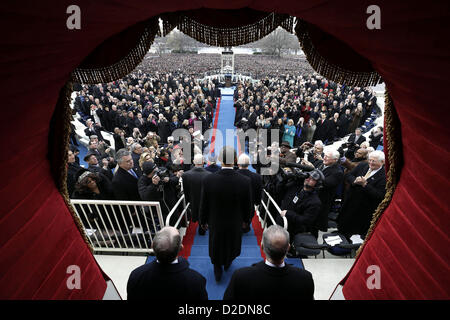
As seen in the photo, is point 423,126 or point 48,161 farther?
point 48,161

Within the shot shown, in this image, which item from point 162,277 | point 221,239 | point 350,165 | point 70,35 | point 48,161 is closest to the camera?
point 70,35

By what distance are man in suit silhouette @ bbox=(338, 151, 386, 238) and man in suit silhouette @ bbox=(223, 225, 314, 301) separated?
2122mm

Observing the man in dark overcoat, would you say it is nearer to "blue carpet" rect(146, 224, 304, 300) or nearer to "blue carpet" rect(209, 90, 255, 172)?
"blue carpet" rect(146, 224, 304, 300)

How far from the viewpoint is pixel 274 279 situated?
1.51m

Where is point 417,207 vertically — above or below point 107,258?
above

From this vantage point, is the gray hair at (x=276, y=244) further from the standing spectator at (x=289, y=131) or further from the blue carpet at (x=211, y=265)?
the standing spectator at (x=289, y=131)

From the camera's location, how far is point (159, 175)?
3.52 metres

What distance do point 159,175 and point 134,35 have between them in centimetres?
201

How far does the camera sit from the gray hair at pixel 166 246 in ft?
5.09

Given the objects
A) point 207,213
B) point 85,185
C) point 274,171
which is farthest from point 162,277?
point 274,171

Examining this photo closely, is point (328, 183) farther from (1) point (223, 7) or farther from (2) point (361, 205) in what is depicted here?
(1) point (223, 7)

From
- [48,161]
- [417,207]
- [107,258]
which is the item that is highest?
[48,161]

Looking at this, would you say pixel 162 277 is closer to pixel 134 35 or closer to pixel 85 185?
pixel 134 35

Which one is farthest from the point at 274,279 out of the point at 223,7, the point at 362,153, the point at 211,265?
the point at 362,153
